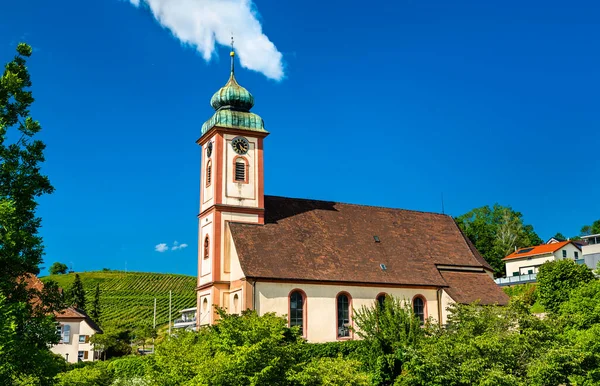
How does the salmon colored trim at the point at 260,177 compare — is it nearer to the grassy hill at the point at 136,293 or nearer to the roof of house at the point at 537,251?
the grassy hill at the point at 136,293

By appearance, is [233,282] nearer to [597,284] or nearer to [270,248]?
[270,248]

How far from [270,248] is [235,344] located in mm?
17794

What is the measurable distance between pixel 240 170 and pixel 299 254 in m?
6.68

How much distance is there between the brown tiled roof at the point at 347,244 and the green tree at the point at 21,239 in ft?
53.3

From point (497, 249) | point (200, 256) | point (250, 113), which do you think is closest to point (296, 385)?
point (200, 256)

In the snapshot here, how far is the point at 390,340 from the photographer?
30734 millimetres

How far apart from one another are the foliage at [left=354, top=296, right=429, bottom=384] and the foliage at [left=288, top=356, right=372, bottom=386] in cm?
562

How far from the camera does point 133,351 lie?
64625 mm

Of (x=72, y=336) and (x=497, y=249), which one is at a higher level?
(x=497, y=249)

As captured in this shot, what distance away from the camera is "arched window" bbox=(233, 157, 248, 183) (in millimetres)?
41594

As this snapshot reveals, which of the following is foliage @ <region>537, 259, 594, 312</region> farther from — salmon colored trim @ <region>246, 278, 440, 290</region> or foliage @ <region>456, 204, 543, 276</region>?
foliage @ <region>456, 204, 543, 276</region>

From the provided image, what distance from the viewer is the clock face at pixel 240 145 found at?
4206cm

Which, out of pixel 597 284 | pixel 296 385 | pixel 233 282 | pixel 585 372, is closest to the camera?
pixel 296 385

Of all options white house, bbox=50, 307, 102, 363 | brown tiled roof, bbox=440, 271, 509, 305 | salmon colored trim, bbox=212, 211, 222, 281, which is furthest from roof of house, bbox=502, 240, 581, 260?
salmon colored trim, bbox=212, 211, 222, 281
